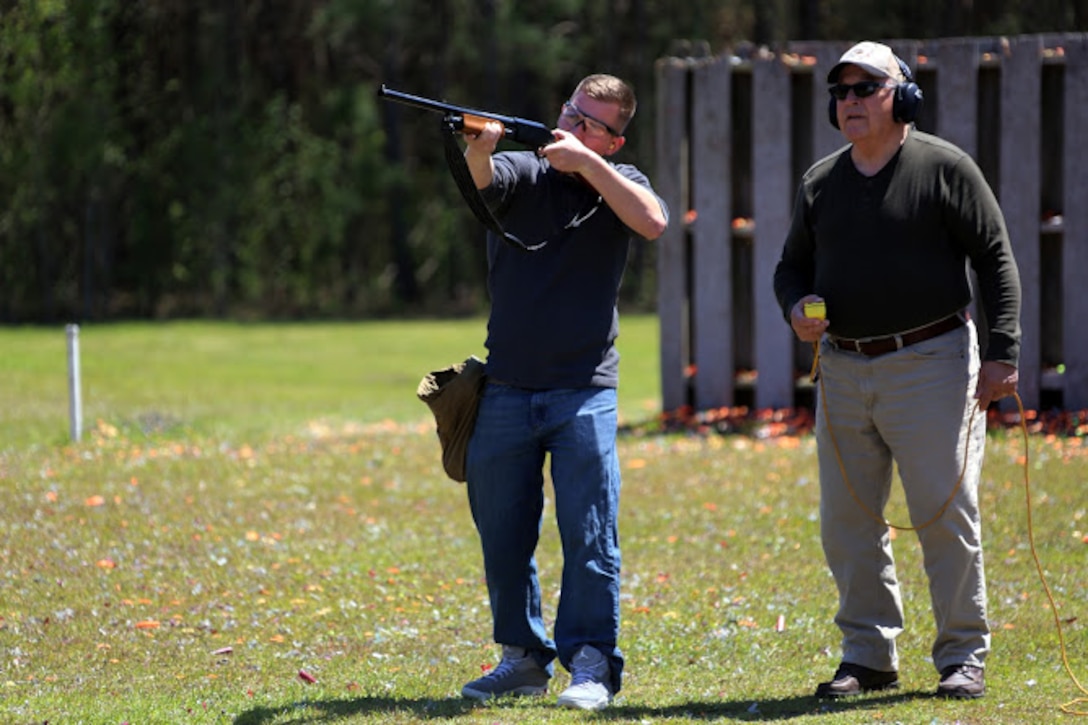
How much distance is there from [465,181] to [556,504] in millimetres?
1195

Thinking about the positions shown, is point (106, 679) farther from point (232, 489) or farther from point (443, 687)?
point (232, 489)

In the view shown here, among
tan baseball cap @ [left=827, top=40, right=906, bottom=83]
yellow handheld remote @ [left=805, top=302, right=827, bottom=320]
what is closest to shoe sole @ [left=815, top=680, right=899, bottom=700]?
yellow handheld remote @ [left=805, top=302, right=827, bottom=320]

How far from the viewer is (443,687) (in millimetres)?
6242

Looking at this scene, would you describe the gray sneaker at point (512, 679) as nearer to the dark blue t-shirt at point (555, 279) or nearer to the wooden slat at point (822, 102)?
the dark blue t-shirt at point (555, 279)

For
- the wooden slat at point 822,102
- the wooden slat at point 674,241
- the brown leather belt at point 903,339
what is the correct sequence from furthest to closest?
the wooden slat at point 674,241
the wooden slat at point 822,102
the brown leather belt at point 903,339

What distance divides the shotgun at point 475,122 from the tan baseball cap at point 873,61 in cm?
104

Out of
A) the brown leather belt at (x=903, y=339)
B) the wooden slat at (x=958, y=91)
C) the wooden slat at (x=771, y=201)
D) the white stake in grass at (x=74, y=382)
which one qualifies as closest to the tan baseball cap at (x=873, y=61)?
the brown leather belt at (x=903, y=339)

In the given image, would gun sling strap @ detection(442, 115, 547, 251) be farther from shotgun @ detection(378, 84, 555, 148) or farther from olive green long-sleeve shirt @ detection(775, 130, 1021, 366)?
olive green long-sleeve shirt @ detection(775, 130, 1021, 366)

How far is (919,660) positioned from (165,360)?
16.9 meters

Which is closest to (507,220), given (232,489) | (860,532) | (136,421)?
(860,532)

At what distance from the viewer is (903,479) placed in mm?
5777

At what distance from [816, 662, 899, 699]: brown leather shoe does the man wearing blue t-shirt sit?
0.78 m

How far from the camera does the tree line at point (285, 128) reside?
2792 centimetres

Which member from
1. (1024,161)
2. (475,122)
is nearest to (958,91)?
(1024,161)
